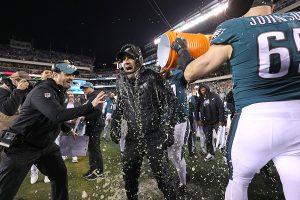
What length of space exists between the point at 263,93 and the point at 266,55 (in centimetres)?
24

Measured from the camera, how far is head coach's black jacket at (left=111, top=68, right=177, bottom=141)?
131 inches

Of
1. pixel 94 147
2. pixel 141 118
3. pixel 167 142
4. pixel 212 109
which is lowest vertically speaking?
pixel 94 147

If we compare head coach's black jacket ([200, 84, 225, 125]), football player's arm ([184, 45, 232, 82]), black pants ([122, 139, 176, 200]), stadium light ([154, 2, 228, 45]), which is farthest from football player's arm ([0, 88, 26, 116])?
stadium light ([154, 2, 228, 45])

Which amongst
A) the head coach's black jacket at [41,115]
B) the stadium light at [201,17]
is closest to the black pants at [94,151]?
the head coach's black jacket at [41,115]

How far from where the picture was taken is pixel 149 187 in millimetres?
4695

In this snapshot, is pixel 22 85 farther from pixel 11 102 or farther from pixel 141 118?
pixel 141 118

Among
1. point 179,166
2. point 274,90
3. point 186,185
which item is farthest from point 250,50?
point 186,185

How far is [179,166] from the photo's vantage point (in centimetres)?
452

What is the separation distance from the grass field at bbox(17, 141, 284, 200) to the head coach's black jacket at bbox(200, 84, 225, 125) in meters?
1.57

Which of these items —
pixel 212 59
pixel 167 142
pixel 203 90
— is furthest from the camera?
pixel 203 90

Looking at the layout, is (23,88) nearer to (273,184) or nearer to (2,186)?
(2,186)

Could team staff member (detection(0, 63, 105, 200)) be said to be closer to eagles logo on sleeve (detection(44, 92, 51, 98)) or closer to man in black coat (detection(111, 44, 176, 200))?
eagles logo on sleeve (detection(44, 92, 51, 98))

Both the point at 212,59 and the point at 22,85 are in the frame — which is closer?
the point at 212,59

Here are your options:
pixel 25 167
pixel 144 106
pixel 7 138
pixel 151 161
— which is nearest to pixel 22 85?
pixel 7 138
